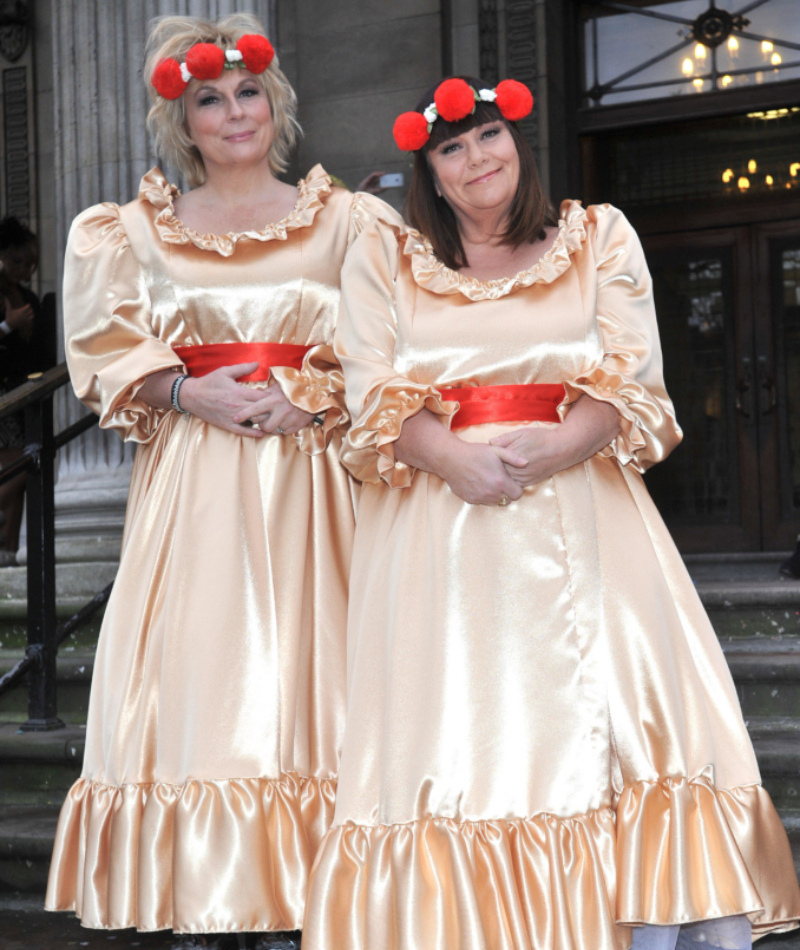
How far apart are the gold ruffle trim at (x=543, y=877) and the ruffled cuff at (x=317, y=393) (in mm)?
910

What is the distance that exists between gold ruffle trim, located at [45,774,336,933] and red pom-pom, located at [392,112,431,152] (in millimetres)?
1339

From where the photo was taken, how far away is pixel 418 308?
2.37m

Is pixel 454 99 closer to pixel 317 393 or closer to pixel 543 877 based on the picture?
pixel 317 393

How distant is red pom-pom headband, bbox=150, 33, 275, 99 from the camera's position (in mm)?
2729

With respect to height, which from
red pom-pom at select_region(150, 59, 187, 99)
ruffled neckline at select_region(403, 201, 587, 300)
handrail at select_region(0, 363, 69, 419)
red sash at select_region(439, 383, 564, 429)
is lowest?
red sash at select_region(439, 383, 564, 429)

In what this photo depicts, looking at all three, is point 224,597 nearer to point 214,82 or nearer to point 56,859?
point 56,859

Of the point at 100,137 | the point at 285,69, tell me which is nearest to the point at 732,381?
the point at 285,69

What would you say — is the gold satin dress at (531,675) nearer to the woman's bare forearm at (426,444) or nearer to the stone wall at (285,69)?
the woman's bare forearm at (426,444)

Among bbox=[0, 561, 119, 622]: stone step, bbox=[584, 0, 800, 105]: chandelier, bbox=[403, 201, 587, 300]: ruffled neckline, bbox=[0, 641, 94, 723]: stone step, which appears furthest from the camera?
bbox=[584, 0, 800, 105]: chandelier

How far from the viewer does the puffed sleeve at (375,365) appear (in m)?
2.27

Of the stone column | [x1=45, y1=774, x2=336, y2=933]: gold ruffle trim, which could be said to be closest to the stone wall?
the stone column

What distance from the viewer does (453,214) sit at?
2.56m

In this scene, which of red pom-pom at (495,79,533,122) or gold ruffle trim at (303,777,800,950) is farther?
red pom-pom at (495,79,533,122)

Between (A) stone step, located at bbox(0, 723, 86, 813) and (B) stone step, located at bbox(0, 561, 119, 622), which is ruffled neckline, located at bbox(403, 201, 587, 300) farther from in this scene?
(B) stone step, located at bbox(0, 561, 119, 622)
